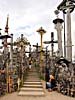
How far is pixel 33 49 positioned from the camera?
31.4 meters

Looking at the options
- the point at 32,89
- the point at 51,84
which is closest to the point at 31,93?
the point at 32,89

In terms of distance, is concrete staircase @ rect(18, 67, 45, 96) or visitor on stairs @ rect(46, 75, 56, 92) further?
visitor on stairs @ rect(46, 75, 56, 92)

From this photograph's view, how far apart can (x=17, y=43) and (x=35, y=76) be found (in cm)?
499

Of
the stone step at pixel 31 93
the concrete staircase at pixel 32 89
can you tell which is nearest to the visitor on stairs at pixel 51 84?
the concrete staircase at pixel 32 89

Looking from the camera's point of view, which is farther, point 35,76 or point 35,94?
point 35,76

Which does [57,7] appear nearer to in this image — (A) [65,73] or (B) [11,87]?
(A) [65,73]

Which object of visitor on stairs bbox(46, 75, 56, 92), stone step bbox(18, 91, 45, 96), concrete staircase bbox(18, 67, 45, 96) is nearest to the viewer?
Answer: stone step bbox(18, 91, 45, 96)

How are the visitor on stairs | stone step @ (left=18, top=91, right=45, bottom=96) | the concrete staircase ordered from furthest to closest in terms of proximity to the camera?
the visitor on stairs
the concrete staircase
stone step @ (left=18, top=91, right=45, bottom=96)

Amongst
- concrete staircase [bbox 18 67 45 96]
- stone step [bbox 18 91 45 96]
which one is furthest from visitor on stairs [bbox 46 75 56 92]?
stone step [bbox 18 91 45 96]

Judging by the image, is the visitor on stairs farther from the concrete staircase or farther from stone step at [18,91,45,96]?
stone step at [18,91,45,96]

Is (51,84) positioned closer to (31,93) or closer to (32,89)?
(32,89)

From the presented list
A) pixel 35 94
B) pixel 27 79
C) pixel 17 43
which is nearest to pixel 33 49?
pixel 17 43

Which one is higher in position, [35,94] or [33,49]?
[33,49]

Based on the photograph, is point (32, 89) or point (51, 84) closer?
point (32, 89)
